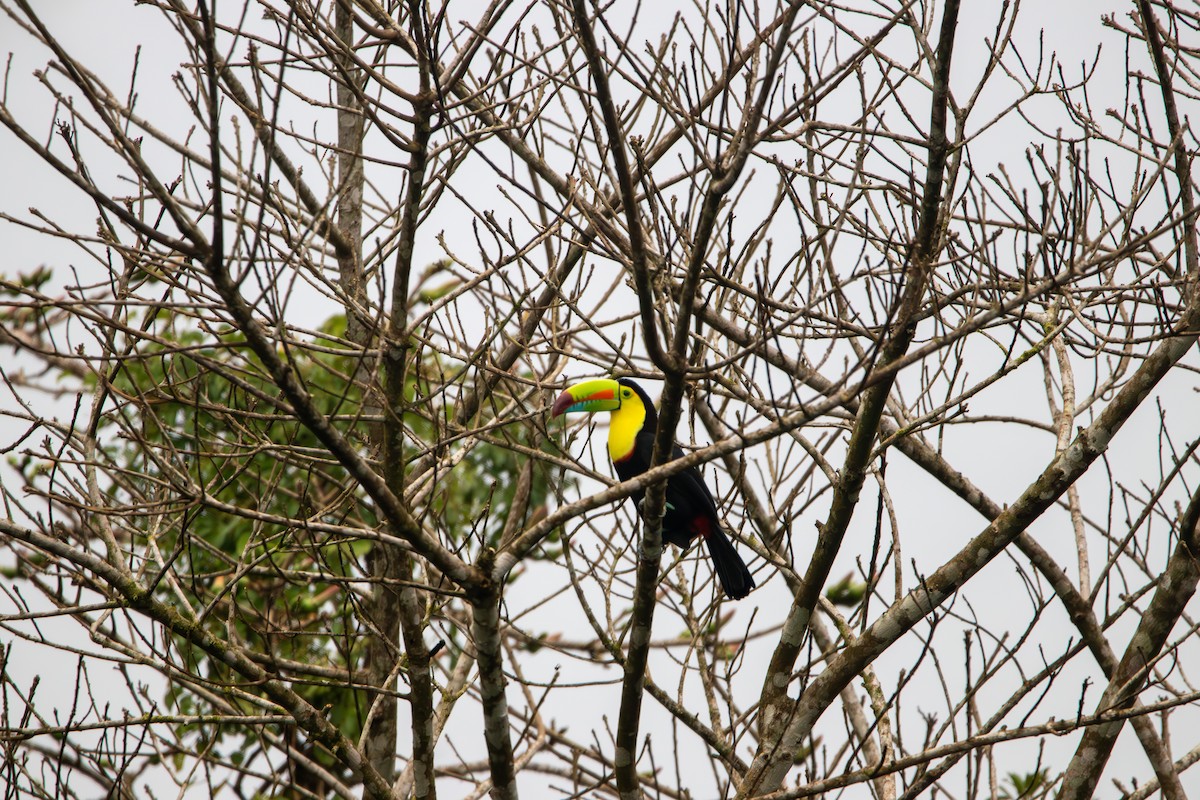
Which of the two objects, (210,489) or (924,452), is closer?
(210,489)

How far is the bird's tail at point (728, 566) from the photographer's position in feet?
16.7

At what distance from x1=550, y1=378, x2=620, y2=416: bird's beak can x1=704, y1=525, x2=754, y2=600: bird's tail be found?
3.00 ft

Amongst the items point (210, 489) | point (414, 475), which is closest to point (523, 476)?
point (414, 475)

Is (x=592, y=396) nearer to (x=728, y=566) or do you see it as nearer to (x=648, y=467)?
(x=648, y=467)

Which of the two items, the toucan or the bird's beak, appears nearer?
the toucan

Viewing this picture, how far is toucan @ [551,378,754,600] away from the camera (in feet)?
16.9

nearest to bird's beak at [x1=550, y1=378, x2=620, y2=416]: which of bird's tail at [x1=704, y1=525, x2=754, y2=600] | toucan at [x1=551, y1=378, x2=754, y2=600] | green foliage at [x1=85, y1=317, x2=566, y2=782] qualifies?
toucan at [x1=551, y1=378, x2=754, y2=600]

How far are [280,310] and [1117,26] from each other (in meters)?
3.34

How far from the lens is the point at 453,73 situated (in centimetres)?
338

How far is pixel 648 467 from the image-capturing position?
5.16 meters

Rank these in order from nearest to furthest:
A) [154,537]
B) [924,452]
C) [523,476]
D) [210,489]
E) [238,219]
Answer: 1. [238,219]
2. [210,489]
3. [154,537]
4. [924,452]
5. [523,476]

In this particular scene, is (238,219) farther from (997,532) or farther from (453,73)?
(997,532)

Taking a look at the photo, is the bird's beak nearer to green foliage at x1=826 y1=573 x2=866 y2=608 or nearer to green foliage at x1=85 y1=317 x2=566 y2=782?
green foliage at x1=85 y1=317 x2=566 y2=782

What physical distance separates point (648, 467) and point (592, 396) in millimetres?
800
